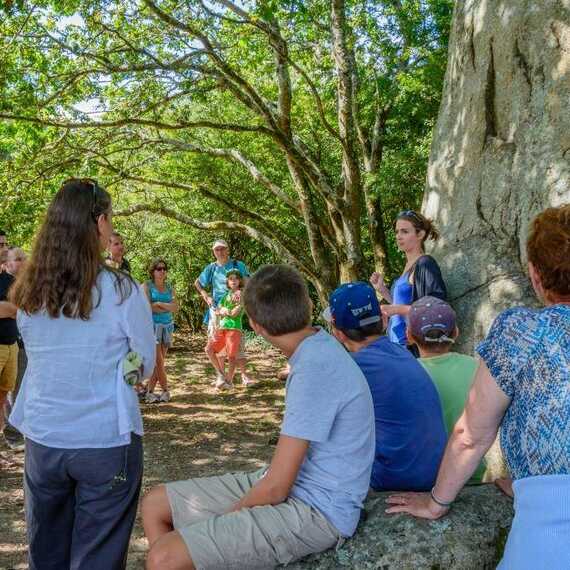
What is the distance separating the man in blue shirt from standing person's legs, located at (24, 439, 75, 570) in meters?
1.23

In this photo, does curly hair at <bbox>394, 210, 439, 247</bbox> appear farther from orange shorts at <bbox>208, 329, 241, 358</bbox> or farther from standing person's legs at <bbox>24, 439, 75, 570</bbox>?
orange shorts at <bbox>208, 329, 241, 358</bbox>

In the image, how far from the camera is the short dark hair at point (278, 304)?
2.45m

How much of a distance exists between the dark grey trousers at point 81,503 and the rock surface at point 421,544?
0.67m

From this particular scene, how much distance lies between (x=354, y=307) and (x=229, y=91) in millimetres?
8502

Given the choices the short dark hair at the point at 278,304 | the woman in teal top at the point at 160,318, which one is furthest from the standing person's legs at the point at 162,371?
the short dark hair at the point at 278,304

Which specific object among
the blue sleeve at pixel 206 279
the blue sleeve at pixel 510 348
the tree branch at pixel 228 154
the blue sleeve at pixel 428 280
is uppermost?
the tree branch at pixel 228 154

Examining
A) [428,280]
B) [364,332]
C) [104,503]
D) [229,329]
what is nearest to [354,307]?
[364,332]

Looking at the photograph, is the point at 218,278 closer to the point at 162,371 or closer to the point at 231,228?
the point at 162,371

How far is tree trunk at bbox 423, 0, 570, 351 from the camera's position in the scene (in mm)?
4020

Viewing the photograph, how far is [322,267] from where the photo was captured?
37.4ft

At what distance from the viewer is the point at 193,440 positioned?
6340mm

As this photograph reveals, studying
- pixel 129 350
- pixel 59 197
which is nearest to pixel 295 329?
pixel 129 350

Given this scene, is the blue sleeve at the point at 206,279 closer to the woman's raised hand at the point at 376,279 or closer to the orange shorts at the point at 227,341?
the orange shorts at the point at 227,341

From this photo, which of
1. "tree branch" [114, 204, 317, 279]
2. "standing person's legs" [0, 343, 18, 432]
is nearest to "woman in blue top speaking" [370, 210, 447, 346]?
"standing person's legs" [0, 343, 18, 432]
